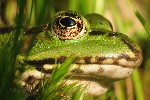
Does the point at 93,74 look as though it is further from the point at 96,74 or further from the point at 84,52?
the point at 84,52

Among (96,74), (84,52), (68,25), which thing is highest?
(68,25)

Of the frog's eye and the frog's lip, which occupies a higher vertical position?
the frog's eye

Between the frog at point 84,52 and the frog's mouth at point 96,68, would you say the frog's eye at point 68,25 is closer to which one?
the frog at point 84,52

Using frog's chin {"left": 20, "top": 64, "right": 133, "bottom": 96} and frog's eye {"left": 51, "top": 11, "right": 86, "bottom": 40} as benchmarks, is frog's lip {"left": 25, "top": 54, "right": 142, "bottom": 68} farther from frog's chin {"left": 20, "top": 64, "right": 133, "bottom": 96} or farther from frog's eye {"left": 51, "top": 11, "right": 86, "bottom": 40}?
frog's eye {"left": 51, "top": 11, "right": 86, "bottom": 40}

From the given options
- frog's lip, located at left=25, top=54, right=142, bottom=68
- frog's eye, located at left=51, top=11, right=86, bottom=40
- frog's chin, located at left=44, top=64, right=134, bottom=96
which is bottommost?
frog's chin, located at left=44, top=64, right=134, bottom=96

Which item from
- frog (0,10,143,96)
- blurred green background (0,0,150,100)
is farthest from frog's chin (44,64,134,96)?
blurred green background (0,0,150,100)

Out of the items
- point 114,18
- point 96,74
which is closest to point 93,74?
point 96,74

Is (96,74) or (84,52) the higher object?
(84,52)
